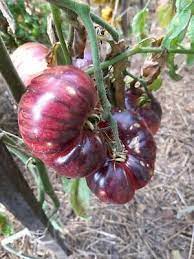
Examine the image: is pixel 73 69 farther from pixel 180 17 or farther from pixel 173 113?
pixel 173 113

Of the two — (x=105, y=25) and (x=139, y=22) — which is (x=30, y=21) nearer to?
(x=139, y=22)

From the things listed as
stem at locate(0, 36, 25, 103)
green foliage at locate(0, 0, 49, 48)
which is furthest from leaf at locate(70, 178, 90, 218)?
green foliage at locate(0, 0, 49, 48)

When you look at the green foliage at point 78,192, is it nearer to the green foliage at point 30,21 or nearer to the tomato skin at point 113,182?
the tomato skin at point 113,182

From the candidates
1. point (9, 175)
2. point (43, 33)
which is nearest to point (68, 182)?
point (9, 175)

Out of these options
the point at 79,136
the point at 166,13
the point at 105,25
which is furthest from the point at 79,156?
the point at 166,13

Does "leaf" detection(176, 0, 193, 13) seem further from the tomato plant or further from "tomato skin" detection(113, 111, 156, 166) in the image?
"tomato skin" detection(113, 111, 156, 166)

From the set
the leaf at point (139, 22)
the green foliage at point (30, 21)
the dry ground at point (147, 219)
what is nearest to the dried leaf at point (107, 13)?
the green foliage at point (30, 21)
